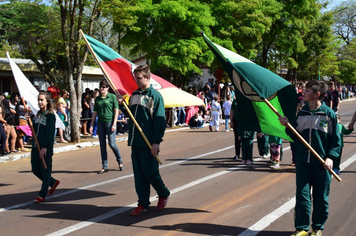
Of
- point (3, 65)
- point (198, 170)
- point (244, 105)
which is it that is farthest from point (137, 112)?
point (3, 65)

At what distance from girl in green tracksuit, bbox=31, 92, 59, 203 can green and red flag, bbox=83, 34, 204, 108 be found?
1195 mm

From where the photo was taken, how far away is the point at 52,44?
581 inches

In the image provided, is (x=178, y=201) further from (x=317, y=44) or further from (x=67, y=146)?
(x=317, y=44)

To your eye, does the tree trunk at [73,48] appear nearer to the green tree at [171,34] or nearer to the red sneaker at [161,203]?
the green tree at [171,34]

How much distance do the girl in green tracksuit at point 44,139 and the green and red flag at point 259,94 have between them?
3073 mm

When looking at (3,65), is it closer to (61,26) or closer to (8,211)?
(61,26)

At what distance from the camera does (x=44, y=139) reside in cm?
717

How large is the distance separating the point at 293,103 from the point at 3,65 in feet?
73.4

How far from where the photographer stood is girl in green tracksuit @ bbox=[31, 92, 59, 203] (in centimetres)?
718

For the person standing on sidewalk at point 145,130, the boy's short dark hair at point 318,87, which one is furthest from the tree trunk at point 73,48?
the boy's short dark hair at point 318,87

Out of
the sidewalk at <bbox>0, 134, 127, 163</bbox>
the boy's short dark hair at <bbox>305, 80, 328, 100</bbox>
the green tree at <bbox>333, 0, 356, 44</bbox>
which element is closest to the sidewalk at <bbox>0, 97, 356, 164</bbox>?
the sidewalk at <bbox>0, 134, 127, 163</bbox>

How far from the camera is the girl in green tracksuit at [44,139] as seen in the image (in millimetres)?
7180

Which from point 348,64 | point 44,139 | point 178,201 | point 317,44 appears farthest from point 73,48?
point 348,64

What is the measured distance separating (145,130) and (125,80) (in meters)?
1.34
